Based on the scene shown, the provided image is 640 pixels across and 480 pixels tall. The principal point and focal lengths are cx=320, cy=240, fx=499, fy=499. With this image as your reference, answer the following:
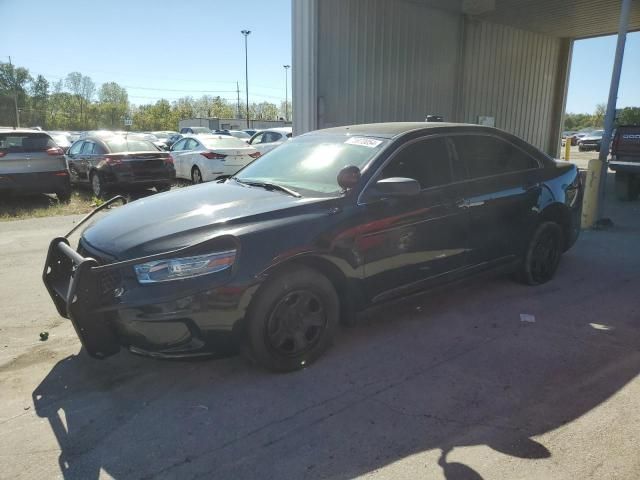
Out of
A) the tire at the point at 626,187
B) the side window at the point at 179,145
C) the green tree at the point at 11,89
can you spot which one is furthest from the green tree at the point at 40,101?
the tire at the point at 626,187

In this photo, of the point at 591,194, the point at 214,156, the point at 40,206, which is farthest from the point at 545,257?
the point at 40,206

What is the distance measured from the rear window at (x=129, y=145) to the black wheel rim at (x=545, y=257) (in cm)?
929

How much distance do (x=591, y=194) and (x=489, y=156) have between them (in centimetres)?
449

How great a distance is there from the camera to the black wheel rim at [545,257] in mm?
5059

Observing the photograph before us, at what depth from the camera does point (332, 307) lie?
346 centimetres

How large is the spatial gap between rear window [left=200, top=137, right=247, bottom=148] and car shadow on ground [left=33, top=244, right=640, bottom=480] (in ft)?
32.6

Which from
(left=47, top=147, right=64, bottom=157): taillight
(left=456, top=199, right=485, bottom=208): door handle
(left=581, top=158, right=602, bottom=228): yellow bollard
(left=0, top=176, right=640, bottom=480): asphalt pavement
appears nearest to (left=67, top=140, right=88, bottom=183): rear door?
(left=47, top=147, right=64, bottom=157): taillight

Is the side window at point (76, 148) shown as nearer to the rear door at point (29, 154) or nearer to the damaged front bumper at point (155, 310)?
the rear door at point (29, 154)

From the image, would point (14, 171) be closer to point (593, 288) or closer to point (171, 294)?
point (171, 294)

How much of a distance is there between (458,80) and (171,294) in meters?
13.0

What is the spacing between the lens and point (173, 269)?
115 inches

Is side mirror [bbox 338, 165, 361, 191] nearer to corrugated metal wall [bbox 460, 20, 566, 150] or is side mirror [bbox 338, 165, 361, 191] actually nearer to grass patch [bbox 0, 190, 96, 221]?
grass patch [bbox 0, 190, 96, 221]

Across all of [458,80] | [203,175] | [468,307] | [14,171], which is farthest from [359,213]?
[458,80]

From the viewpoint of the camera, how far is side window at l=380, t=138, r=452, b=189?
12.6 ft
